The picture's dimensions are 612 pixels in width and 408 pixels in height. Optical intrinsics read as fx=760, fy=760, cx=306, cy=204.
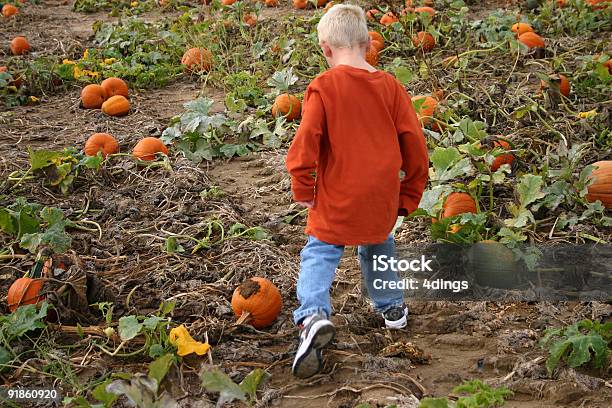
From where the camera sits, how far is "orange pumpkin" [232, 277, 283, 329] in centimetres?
338

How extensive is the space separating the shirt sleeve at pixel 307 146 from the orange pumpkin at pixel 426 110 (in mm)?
2135

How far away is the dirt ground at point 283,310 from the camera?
114 inches

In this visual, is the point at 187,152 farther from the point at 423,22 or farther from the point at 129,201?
the point at 423,22

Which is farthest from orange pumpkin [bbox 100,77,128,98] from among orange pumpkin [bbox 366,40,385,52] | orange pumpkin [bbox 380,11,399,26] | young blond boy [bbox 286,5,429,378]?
young blond boy [bbox 286,5,429,378]

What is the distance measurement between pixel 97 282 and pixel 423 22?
167 inches

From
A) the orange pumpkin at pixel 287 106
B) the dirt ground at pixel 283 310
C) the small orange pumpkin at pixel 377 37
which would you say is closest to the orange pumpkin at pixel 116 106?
the dirt ground at pixel 283 310

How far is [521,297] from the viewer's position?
362cm

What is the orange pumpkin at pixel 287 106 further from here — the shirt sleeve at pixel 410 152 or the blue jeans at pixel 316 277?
the blue jeans at pixel 316 277

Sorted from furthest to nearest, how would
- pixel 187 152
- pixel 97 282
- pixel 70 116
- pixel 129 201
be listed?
pixel 70 116 → pixel 187 152 → pixel 129 201 → pixel 97 282

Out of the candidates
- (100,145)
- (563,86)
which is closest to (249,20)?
(100,145)

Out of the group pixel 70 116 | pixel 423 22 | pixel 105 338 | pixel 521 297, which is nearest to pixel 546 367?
pixel 521 297

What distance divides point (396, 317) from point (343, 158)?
844 millimetres

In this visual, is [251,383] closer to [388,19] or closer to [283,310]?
[283,310]

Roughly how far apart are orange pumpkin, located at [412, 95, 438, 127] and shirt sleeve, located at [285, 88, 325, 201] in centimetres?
214
